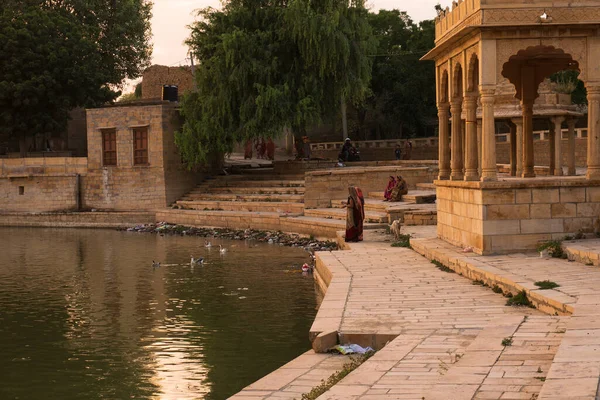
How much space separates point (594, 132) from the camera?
45.2 ft

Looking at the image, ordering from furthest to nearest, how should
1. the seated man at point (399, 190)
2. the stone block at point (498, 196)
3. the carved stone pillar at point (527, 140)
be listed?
1. the seated man at point (399, 190)
2. the carved stone pillar at point (527, 140)
3. the stone block at point (498, 196)

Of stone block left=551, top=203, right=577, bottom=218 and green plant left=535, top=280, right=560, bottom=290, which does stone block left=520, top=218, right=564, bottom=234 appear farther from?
green plant left=535, top=280, right=560, bottom=290

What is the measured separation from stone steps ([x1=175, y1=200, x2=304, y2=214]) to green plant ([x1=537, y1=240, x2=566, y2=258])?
15586 millimetres

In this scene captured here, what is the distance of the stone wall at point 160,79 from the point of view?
160 feet

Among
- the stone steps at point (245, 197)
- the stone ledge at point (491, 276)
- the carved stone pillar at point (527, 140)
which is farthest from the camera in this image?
the stone steps at point (245, 197)

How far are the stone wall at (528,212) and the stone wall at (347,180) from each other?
15.0 metres

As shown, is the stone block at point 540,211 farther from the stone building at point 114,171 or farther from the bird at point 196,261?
the stone building at point 114,171

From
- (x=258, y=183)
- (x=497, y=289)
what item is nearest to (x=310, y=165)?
(x=258, y=183)

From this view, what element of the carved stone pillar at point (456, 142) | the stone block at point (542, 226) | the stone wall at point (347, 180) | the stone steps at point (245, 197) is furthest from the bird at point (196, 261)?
the stone steps at point (245, 197)

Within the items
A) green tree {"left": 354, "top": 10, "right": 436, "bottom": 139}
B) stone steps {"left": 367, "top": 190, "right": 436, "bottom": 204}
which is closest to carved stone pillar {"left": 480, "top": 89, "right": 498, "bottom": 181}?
stone steps {"left": 367, "top": 190, "right": 436, "bottom": 204}

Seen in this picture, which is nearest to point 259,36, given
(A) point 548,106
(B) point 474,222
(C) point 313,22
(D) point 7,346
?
(C) point 313,22

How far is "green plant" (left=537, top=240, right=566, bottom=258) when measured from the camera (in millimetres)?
12695

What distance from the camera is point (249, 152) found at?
48094 mm

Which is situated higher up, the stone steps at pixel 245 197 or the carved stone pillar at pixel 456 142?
the carved stone pillar at pixel 456 142
